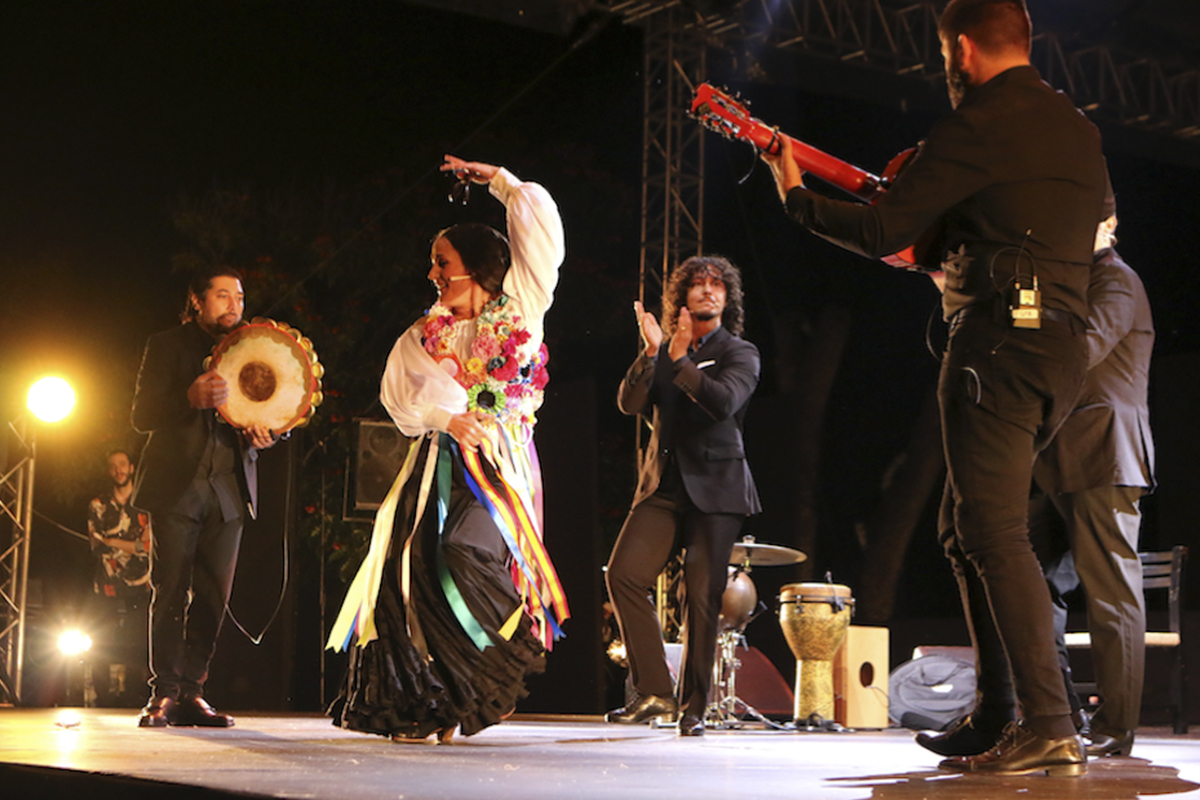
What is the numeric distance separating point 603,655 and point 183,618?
17.9 feet

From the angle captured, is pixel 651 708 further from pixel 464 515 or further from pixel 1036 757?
pixel 1036 757

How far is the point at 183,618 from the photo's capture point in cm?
524

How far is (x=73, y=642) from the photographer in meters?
9.64

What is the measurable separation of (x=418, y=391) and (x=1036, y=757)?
2340 mm

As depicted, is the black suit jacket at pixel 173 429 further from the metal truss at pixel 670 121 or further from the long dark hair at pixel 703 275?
the metal truss at pixel 670 121

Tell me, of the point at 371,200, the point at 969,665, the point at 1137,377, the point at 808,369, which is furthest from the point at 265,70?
the point at 1137,377

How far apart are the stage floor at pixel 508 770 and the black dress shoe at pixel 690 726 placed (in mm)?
468

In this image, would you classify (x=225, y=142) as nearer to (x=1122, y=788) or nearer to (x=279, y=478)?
(x=279, y=478)

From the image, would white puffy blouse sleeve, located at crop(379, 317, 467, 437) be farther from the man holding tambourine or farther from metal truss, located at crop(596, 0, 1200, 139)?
metal truss, located at crop(596, 0, 1200, 139)

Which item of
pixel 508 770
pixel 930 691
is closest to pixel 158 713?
pixel 508 770

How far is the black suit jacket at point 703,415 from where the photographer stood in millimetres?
5004

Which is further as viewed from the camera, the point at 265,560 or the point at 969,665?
the point at 265,560

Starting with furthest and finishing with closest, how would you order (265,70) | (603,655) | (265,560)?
(265,70) < (603,655) < (265,560)

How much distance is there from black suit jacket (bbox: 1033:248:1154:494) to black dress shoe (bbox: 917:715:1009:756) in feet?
3.97
